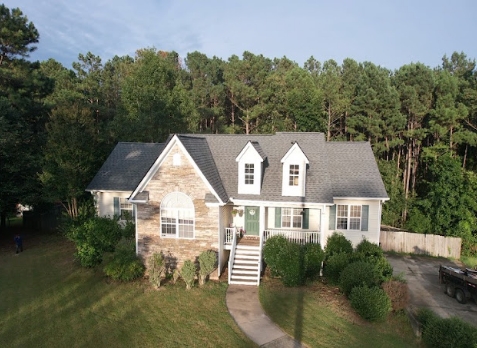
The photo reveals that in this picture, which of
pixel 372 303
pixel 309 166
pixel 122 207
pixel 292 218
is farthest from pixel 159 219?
pixel 372 303

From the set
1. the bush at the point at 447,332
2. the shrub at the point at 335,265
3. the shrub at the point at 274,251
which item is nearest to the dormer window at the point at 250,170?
the shrub at the point at 274,251

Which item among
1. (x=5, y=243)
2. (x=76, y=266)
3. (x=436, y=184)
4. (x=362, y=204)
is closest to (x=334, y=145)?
(x=362, y=204)

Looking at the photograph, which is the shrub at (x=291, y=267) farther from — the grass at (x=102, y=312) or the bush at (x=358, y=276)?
the grass at (x=102, y=312)

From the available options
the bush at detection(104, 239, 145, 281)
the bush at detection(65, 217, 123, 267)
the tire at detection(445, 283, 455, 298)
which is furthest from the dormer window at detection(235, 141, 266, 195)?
the tire at detection(445, 283, 455, 298)

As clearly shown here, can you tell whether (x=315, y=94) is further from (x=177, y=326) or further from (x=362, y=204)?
(x=177, y=326)

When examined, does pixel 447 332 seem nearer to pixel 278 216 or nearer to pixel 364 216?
pixel 364 216

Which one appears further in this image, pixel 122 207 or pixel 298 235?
pixel 122 207
